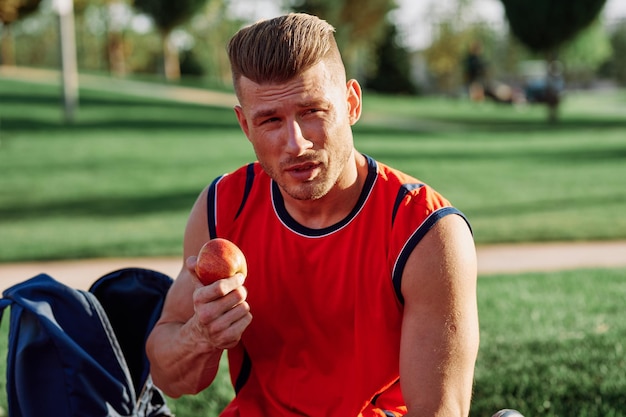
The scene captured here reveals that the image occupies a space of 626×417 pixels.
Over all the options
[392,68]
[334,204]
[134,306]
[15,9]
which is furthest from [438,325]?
[392,68]

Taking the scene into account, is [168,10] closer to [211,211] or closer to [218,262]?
[211,211]

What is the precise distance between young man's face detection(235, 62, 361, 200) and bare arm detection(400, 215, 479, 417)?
0.37 metres

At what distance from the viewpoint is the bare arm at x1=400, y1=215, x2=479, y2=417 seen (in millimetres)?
2277

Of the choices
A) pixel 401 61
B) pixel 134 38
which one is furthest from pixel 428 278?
pixel 134 38

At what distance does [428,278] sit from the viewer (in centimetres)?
228

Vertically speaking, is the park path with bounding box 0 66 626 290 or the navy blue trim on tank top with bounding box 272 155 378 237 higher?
the navy blue trim on tank top with bounding box 272 155 378 237

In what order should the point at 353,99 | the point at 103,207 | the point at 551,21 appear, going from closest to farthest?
1. the point at 353,99
2. the point at 103,207
3. the point at 551,21

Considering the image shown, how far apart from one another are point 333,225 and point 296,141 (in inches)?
11.8

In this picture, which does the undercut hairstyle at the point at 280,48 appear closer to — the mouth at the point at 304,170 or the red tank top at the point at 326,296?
the mouth at the point at 304,170

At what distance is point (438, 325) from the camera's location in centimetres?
228

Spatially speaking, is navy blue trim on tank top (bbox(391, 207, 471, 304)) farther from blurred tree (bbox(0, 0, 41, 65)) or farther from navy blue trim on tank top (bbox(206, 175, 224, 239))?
blurred tree (bbox(0, 0, 41, 65))

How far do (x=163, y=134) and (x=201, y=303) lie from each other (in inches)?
652

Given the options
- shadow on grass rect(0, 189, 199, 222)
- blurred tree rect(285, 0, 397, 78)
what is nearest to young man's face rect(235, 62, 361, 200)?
shadow on grass rect(0, 189, 199, 222)

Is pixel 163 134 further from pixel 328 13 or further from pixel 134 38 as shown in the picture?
pixel 134 38
